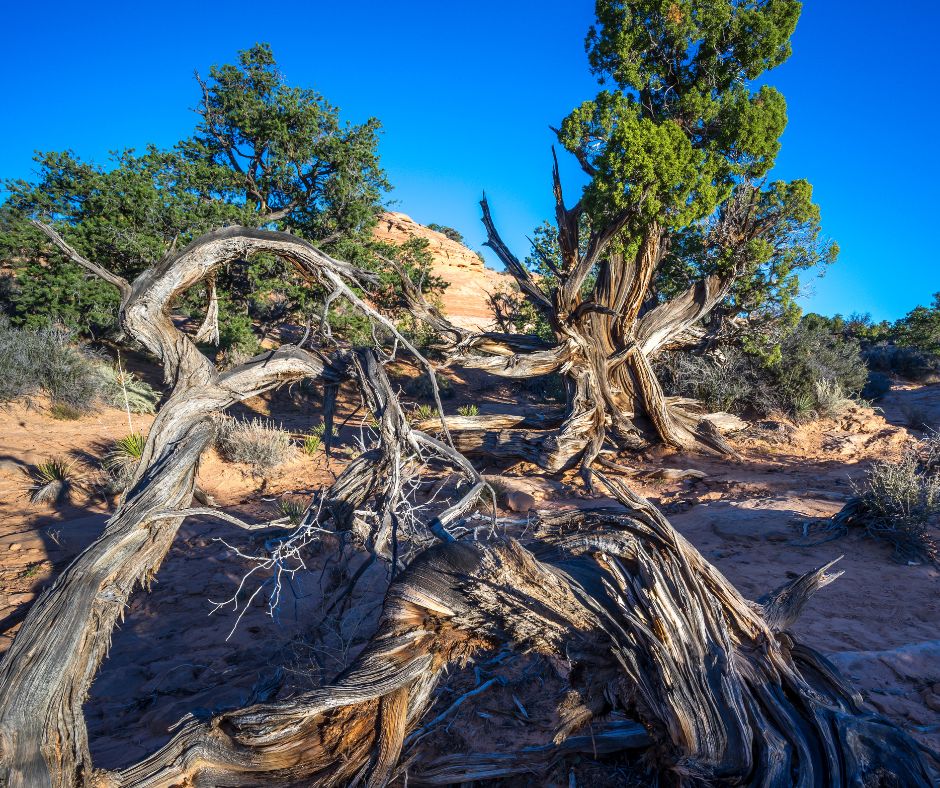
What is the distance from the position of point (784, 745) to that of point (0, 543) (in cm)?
797

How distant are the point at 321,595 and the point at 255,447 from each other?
5243 mm

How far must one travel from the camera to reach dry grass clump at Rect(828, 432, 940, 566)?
545cm

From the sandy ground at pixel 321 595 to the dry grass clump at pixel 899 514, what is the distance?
8.2 inches

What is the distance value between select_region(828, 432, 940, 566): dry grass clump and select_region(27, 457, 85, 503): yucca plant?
10.2 m

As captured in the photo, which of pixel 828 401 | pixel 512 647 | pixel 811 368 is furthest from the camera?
pixel 811 368

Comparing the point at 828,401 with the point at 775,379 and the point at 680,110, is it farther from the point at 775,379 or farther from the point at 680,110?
the point at 680,110

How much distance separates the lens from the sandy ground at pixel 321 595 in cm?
333

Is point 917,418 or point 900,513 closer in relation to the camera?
point 900,513

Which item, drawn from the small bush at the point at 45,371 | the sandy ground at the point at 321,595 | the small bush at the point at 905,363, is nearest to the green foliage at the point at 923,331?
the small bush at the point at 905,363

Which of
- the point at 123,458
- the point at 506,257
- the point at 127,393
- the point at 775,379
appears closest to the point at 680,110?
the point at 506,257

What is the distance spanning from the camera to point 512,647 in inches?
97.7

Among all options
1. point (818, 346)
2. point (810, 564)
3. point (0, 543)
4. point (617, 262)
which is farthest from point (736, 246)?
point (0, 543)

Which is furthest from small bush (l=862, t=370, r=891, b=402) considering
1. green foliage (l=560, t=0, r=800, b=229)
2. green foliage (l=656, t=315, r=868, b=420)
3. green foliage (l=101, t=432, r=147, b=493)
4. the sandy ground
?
green foliage (l=101, t=432, r=147, b=493)

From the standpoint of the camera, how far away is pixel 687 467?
9.86 m
